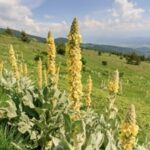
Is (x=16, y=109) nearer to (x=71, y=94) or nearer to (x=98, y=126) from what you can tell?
(x=98, y=126)

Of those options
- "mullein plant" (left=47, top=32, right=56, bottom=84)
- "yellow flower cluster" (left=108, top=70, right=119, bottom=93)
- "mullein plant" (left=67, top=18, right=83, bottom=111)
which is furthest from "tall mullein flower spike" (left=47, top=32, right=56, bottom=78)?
"mullein plant" (left=67, top=18, right=83, bottom=111)

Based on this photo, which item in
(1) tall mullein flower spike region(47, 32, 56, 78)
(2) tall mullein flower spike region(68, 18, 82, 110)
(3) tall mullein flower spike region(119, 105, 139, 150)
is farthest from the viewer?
(1) tall mullein flower spike region(47, 32, 56, 78)

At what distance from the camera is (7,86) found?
1499 centimetres

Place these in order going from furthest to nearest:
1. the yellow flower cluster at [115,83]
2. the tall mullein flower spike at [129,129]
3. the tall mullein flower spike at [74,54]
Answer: the yellow flower cluster at [115,83] → the tall mullein flower spike at [74,54] → the tall mullein flower spike at [129,129]

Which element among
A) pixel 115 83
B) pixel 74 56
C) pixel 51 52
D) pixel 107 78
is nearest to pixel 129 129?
pixel 74 56

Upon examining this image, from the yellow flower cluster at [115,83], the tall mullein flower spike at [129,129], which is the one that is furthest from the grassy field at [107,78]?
the tall mullein flower spike at [129,129]

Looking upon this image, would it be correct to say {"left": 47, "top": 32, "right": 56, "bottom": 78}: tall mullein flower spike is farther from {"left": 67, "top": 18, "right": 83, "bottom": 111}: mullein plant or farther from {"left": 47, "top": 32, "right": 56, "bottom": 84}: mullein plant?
{"left": 67, "top": 18, "right": 83, "bottom": 111}: mullein plant

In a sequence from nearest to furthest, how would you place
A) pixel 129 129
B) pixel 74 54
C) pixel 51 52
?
pixel 129 129, pixel 74 54, pixel 51 52

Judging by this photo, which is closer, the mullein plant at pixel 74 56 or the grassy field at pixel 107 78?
the mullein plant at pixel 74 56

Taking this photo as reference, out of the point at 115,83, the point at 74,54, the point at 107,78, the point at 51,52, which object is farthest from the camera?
the point at 107,78

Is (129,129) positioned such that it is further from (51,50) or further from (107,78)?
(107,78)

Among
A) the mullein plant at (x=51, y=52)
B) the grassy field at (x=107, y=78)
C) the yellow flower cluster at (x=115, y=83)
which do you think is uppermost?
the mullein plant at (x=51, y=52)

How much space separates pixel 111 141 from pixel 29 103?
2.92 metres

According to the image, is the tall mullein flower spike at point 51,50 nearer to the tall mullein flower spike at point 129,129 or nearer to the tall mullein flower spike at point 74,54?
the tall mullein flower spike at point 74,54
